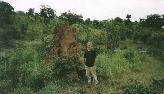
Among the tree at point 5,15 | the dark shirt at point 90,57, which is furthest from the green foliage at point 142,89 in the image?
the tree at point 5,15

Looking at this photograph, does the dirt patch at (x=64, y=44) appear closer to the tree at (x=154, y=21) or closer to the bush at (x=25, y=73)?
the bush at (x=25, y=73)

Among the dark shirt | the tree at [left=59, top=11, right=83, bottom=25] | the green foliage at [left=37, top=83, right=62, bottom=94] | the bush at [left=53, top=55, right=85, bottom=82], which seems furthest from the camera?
the tree at [left=59, top=11, right=83, bottom=25]

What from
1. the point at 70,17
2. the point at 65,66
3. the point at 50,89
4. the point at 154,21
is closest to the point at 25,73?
the point at 65,66

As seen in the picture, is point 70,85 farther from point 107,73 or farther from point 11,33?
point 11,33

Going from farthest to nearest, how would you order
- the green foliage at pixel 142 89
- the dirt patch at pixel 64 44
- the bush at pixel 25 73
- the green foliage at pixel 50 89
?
the dirt patch at pixel 64 44 → the bush at pixel 25 73 → the green foliage at pixel 50 89 → the green foliage at pixel 142 89

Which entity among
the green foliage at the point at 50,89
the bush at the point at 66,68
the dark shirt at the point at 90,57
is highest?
the dark shirt at the point at 90,57

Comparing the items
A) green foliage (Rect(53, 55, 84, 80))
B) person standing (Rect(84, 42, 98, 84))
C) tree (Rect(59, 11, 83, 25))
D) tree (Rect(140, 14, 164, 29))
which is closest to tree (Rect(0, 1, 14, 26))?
tree (Rect(59, 11, 83, 25))

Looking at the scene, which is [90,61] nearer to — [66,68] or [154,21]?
[66,68]

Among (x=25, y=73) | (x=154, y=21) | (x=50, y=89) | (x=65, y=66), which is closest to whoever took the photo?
(x=50, y=89)

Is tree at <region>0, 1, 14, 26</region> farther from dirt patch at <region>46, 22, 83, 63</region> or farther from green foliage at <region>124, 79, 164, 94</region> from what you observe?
green foliage at <region>124, 79, 164, 94</region>

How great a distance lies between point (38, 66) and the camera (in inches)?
566

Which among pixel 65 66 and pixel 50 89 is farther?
pixel 65 66

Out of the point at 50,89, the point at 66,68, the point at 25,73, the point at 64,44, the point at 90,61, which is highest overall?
the point at 64,44

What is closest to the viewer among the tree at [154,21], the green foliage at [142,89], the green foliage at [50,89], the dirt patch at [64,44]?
the green foliage at [142,89]
